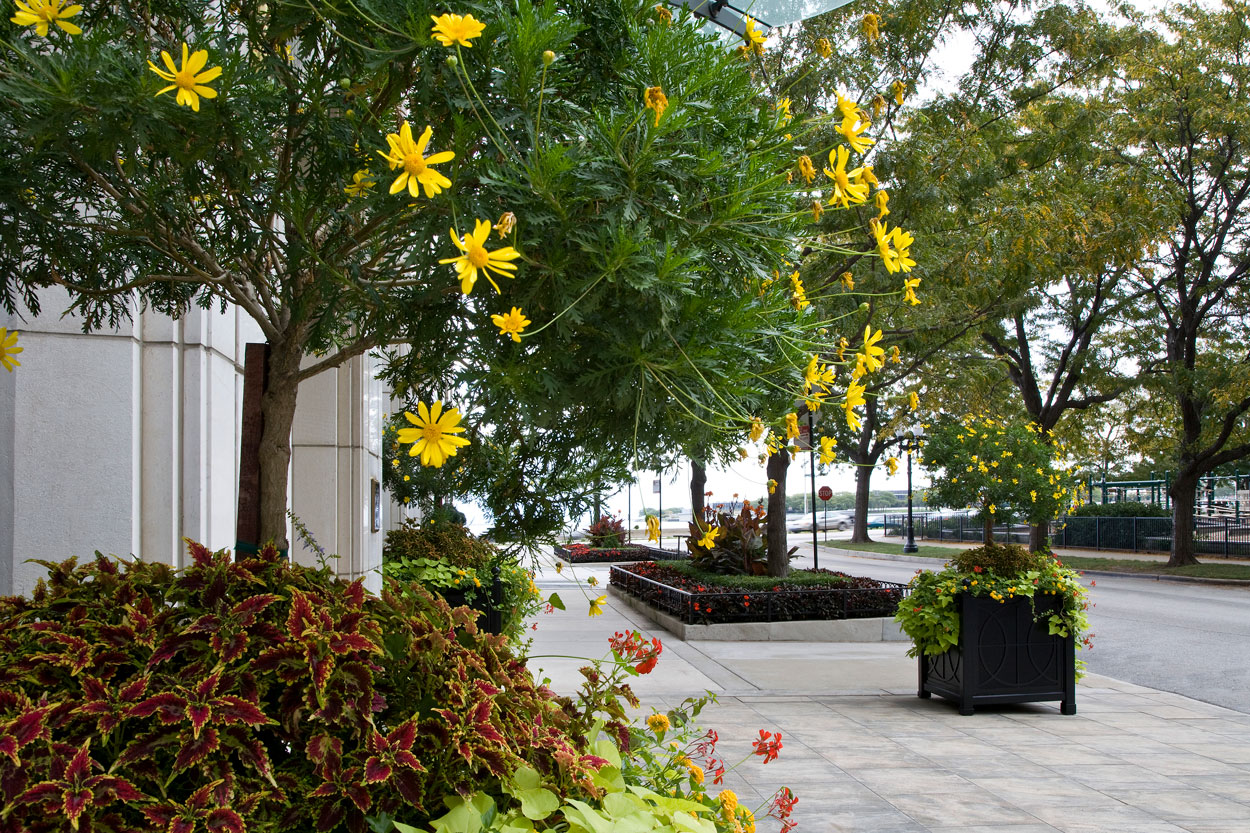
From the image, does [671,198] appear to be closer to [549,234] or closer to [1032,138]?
[549,234]

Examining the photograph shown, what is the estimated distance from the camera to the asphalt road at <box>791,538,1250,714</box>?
9.66 metres

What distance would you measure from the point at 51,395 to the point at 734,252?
3373 millimetres

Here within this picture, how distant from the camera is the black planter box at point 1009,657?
7.65 metres

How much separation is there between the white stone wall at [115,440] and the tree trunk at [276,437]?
1.57 metres

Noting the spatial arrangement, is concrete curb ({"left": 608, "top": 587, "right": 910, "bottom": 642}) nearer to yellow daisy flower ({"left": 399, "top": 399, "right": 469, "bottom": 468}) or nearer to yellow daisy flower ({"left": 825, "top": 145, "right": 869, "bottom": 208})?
yellow daisy flower ({"left": 825, "top": 145, "right": 869, "bottom": 208})

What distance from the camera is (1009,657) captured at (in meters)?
7.72

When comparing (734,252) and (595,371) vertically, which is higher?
(734,252)

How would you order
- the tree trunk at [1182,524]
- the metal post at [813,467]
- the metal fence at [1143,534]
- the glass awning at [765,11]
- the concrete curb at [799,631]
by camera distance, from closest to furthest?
the glass awning at [765,11], the metal post at [813,467], the concrete curb at [799,631], the tree trunk at [1182,524], the metal fence at [1143,534]

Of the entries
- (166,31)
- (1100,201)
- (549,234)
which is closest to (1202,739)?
(549,234)

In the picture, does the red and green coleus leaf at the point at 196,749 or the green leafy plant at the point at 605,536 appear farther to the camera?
the green leafy plant at the point at 605,536

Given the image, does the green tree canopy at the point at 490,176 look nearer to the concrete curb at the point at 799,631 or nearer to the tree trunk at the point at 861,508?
the concrete curb at the point at 799,631

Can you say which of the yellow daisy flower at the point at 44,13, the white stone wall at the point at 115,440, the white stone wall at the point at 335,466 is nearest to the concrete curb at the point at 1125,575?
the white stone wall at the point at 335,466

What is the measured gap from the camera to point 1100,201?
17.4m

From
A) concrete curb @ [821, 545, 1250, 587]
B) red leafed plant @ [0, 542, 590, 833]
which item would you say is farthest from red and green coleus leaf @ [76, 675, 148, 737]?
concrete curb @ [821, 545, 1250, 587]
